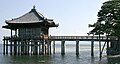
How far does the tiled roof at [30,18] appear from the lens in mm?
71438

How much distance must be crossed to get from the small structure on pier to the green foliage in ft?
49.1

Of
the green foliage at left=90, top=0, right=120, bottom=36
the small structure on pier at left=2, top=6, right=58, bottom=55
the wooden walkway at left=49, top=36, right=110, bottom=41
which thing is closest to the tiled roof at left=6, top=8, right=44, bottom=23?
the small structure on pier at left=2, top=6, right=58, bottom=55

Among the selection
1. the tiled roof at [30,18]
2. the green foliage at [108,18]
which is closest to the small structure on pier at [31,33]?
the tiled roof at [30,18]

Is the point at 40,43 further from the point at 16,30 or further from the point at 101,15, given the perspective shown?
the point at 101,15

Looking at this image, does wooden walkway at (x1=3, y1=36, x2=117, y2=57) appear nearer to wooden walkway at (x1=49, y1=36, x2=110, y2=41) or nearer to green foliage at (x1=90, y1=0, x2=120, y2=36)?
wooden walkway at (x1=49, y1=36, x2=110, y2=41)

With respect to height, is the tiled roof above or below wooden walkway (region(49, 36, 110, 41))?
above

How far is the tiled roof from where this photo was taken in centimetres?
7144

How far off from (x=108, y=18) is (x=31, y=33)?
19.6 metres

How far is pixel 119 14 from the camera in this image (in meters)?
55.7

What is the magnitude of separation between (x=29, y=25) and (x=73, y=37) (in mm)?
9190

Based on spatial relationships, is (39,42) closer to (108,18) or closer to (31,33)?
(31,33)

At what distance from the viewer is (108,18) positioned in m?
56.8

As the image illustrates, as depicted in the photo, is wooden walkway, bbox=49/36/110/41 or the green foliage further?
wooden walkway, bbox=49/36/110/41

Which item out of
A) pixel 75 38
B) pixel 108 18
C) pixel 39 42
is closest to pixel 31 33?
pixel 39 42
